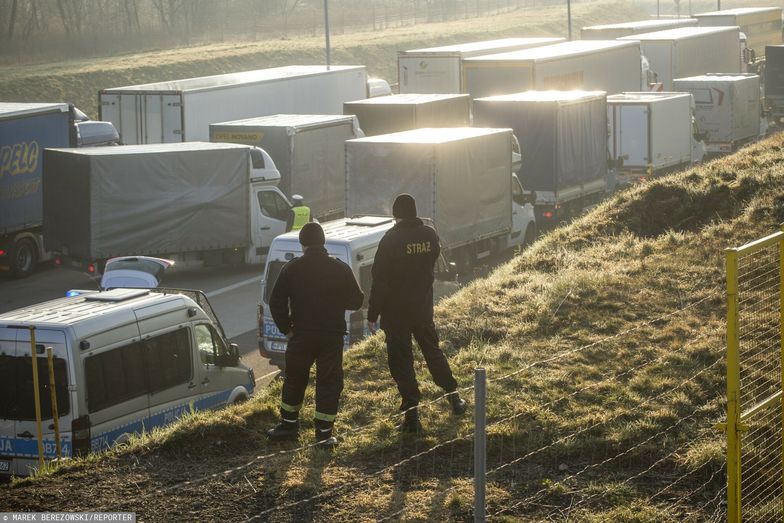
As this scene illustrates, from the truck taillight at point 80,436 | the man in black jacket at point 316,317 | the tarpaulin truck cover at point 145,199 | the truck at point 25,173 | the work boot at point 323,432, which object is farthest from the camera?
the truck at point 25,173

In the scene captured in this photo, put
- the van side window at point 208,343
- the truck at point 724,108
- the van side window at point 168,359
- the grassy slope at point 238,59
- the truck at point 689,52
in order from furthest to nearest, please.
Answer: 1. the grassy slope at point 238,59
2. the truck at point 689,52
3. the truck at point 724,108
4. the van side window at point 208,343
5. the van side window at point 168,359

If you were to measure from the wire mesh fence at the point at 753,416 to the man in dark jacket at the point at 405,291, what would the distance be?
7.72 feet

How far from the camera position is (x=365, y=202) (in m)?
22.5

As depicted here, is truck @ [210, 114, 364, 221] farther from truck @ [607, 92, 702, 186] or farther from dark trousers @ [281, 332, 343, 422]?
dark trousers @ [281, 332, 343, 422]

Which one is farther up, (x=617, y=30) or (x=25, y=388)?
(x=617, y=30)

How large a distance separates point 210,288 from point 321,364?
14965 millimetres

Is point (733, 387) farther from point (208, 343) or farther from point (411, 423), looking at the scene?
point (208, 343)

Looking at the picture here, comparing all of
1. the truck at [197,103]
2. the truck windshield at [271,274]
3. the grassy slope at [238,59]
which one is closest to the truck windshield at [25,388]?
the truck windshield at [271,274]

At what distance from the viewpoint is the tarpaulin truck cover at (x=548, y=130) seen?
27.0 meters

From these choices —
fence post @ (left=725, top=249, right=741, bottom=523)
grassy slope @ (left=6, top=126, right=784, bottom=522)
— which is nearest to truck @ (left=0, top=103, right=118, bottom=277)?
grassy slope @ (left=6, top=126, right=784, bottom=522)

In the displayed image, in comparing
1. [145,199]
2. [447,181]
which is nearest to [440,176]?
[447,181]

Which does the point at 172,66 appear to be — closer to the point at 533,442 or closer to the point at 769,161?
the point at 769,161

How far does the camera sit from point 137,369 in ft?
38.5

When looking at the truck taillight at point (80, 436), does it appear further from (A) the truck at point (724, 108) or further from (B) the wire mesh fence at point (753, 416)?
(A) the truck at point (724, 108)
